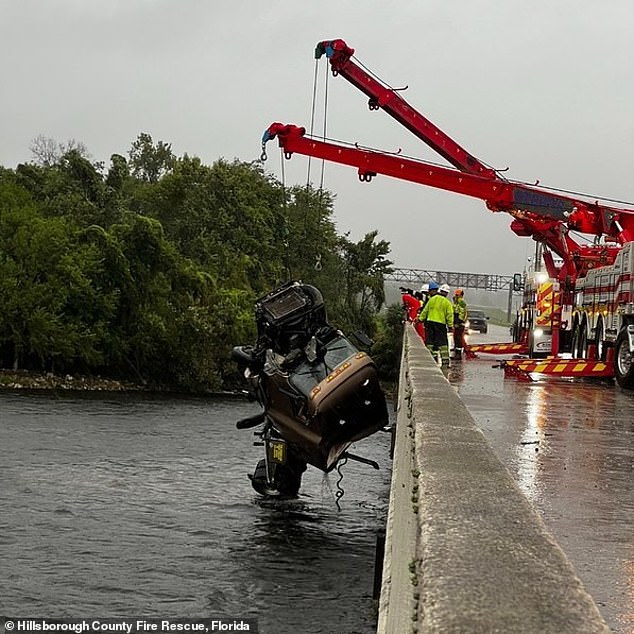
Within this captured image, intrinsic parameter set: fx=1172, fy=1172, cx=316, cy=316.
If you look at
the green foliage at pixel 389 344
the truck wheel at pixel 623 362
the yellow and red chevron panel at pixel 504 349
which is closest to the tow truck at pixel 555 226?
the truck wheel at pixel 623 362

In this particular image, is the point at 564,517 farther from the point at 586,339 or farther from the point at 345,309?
the point at 345,309

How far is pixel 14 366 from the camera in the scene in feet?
212

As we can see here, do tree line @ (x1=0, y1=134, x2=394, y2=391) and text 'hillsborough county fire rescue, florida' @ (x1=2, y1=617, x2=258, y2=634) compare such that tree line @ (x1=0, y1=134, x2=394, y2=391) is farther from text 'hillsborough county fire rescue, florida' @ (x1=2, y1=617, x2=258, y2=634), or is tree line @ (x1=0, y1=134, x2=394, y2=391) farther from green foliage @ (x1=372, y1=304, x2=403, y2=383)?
text 'hillsborough county fire rescue, florida' @ (x1=2, y1=617, x2=258, y2=634)

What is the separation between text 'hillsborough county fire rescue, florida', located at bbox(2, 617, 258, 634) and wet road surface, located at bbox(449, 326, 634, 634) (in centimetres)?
364

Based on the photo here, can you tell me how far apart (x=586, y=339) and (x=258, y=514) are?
8756 mm

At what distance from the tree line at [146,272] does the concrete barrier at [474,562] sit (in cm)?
5892

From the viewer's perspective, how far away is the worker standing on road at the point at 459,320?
31250mm

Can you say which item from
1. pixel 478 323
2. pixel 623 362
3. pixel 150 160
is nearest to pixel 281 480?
pixel 623 362

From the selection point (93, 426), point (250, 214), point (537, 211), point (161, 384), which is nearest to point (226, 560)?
point (537, 211)

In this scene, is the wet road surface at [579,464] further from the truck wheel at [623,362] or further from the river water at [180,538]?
the river water at [180,538]

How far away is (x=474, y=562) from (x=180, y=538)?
1531 centimetres

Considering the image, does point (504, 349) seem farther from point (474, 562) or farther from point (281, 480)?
point (474, 562)

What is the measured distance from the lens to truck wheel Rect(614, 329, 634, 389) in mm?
20523

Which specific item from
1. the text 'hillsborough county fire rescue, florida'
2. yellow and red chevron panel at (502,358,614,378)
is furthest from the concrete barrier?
yellow and red chevron panel at (502,358,614,378)
